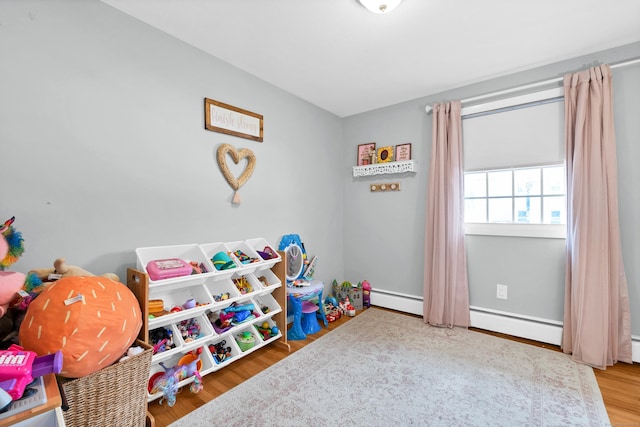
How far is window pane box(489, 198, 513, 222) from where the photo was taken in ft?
8.64

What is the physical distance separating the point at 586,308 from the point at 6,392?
311 cm

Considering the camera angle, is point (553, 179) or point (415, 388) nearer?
point (415, 388)

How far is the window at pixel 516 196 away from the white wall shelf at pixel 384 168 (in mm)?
568

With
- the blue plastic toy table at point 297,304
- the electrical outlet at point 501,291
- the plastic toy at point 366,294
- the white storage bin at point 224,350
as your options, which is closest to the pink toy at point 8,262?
the white storage bin at point 224,350

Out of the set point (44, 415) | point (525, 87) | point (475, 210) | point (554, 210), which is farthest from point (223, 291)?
point (525, 87)

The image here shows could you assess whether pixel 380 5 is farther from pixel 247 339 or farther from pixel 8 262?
pixel 247 339

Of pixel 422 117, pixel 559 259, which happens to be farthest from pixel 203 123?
pixel 559 259

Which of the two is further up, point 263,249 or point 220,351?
point 263,249

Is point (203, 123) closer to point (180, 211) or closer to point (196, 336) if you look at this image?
point (180, 211)

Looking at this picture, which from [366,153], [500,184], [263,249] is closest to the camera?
[263,249]

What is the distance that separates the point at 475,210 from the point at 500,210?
0.21 meters

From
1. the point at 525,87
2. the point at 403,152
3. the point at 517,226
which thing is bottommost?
the point at 517,226

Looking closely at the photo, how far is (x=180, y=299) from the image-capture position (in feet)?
6.55

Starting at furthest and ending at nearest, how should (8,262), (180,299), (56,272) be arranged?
(180,299) < (56,272) < (8,262)
